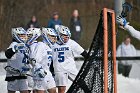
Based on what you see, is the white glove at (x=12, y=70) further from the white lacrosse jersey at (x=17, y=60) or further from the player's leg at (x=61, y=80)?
the player's leg at (x=61, y=80)

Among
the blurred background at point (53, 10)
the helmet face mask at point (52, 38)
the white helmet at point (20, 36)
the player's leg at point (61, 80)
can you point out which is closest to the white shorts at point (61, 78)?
the player's leg at point (61, 80)

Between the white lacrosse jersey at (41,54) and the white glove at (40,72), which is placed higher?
the white lacrosse jersey at (41,54)

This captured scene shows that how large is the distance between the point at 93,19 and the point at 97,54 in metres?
17.8

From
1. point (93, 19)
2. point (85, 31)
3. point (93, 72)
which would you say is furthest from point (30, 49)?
point (93, 19)

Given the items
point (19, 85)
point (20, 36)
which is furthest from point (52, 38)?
point (19, 85)

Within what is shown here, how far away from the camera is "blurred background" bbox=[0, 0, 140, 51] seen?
2148cm

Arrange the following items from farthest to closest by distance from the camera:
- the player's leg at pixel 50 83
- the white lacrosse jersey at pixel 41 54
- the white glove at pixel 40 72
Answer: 1. the player's leg at pixel 50 83
2. the white lacrosse jersey at pixel 41 54
3. the white glove at pixel 40 72

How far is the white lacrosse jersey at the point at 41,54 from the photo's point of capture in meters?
13.3

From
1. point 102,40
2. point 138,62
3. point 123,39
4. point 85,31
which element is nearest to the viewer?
point 102,40

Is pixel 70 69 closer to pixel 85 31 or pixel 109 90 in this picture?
pixel 109 90

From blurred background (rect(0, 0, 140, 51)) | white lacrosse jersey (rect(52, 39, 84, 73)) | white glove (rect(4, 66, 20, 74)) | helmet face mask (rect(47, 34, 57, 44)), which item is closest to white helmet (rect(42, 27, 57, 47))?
helmet face mask (rect(47, 34, 57, 44))

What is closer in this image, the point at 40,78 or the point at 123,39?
the point at 40,78

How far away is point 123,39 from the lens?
67.0ft

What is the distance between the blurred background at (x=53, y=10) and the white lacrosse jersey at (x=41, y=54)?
22.5ft
